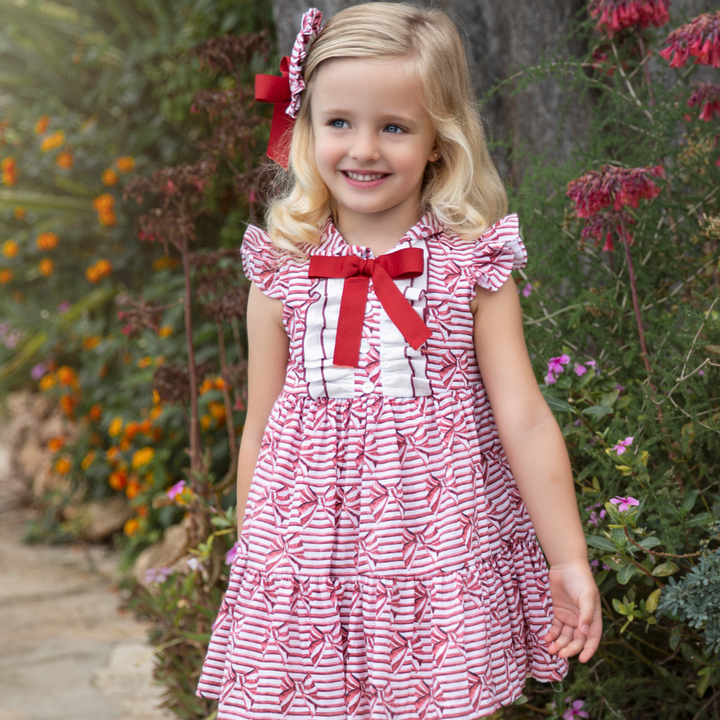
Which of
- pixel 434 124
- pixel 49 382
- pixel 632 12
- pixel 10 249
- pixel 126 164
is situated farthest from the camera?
pixel 10 249

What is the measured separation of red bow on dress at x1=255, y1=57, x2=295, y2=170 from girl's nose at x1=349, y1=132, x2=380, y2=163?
0.84 feet

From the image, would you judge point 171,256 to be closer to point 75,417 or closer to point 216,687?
point 75,417

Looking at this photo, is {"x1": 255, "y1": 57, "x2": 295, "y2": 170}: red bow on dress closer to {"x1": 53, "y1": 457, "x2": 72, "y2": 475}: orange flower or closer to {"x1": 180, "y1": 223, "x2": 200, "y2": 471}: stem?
{"x1": 180, "y1": 223, "x2": 200, "y2": 471}: stem

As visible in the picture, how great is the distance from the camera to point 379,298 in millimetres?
1351

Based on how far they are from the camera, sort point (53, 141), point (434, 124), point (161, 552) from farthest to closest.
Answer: point (53, 141), point (161, 552), point (434, 124)

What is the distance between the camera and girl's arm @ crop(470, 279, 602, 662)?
4.35ft

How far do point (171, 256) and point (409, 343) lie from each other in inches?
98.4

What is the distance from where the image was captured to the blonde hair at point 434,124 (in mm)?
1345

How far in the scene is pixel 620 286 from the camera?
1859 millimetres

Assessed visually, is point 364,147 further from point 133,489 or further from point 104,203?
point 104,203

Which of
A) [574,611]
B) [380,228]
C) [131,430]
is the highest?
[380,228]

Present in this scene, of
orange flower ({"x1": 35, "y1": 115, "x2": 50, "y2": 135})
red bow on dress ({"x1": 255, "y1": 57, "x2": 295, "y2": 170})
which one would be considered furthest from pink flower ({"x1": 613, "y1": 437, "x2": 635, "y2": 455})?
orange flower ({"x1": 35, "y1": 115, "x2": 50, "y2": 135})

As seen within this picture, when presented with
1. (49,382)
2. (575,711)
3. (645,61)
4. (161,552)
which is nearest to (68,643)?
(161,552)

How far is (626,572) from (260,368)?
715mm
